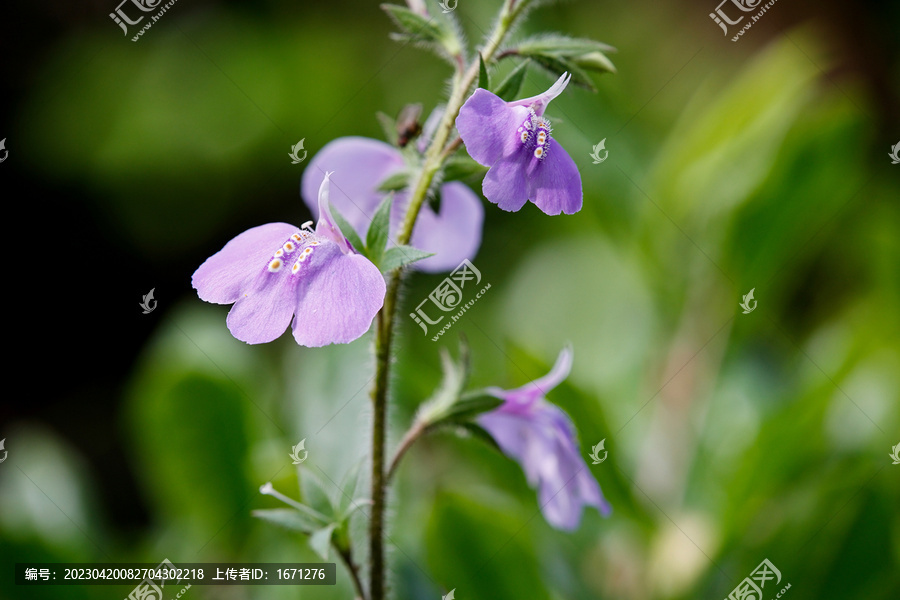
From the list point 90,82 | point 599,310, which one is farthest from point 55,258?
point 599,310

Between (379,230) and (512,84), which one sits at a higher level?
(512,84)

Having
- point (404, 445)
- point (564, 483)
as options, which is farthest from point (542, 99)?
point (564, 483)

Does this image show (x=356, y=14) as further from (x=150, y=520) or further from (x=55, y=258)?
(x=150, y=520)

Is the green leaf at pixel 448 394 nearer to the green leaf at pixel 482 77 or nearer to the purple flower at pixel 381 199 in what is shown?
the purple flower at pixel 381 199

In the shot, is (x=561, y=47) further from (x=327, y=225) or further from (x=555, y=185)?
(x=327, y=225)

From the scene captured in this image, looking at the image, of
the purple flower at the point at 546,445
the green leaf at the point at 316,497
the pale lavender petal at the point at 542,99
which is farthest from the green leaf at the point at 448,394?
the pale lavender petal at the point at 542,99
